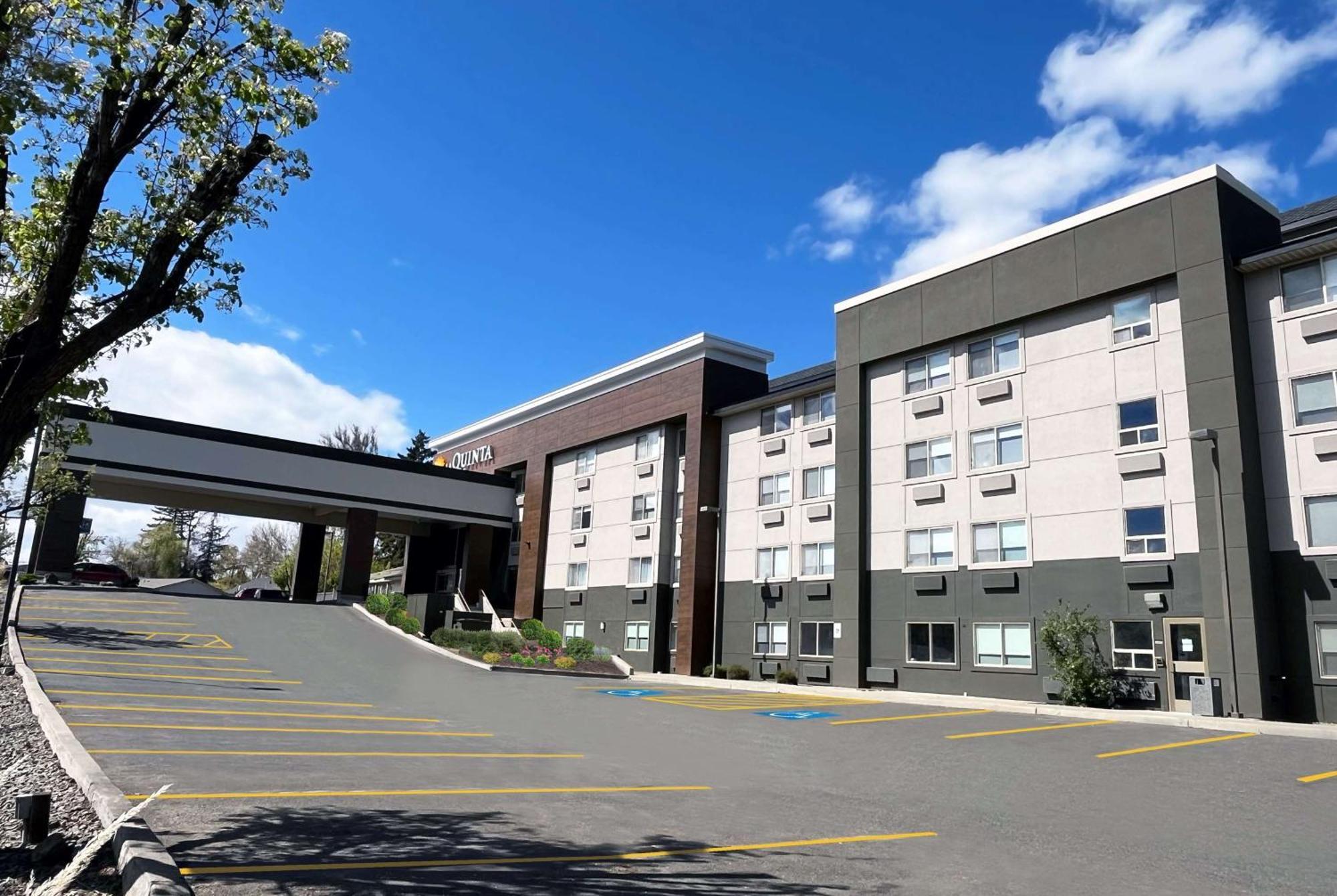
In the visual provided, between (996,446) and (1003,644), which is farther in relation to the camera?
(996,446)

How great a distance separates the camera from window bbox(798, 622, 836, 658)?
3222 cm

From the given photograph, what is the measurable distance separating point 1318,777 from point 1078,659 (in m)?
10.7

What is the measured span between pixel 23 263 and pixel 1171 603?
23.9 meters

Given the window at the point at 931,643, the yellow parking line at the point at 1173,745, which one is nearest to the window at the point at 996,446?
the window at the point at 931,643

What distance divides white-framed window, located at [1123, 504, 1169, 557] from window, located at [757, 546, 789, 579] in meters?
13.1

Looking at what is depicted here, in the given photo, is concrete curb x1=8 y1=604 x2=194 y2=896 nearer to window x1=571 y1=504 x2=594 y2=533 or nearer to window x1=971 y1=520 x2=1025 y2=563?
window x1=971 y1=520 x2=1025 y2=563

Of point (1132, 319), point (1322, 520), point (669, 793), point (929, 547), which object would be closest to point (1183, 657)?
point (1322, 520)

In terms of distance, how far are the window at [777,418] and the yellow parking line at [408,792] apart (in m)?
25.7

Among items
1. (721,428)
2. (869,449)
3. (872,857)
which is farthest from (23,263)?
(721,428)

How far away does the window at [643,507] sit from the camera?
41.1 meters

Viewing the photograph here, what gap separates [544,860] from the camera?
7207 mm

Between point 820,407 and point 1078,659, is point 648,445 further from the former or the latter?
point 1078,659

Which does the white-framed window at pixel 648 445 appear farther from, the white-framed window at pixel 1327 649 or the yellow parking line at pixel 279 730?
the yellow parking line at pixel 279 730

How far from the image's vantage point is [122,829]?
21.4 ft
